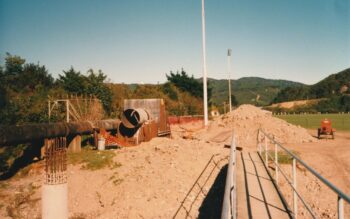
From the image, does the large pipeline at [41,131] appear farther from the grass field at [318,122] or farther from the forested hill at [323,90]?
the forested hill at [323,90]

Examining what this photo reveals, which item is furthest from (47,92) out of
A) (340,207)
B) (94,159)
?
(340,207)

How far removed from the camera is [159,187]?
467 inches

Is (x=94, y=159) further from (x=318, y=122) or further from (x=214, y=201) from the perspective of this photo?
(x=318, y=122)

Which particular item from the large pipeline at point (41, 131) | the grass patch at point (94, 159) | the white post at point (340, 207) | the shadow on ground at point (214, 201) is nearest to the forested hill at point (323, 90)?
the large pipeline at point (41, 131)

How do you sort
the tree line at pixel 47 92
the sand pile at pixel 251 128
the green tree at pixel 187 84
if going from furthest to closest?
the green tree at pixel 187 84
the sand pile at pixel 251 128
the tree line at pixel 47 92

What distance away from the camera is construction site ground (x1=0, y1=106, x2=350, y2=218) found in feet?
33.6

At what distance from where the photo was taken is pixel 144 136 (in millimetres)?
20438

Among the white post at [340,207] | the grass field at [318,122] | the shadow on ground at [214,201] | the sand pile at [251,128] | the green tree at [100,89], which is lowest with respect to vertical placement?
the shadow on ground at [214,201]

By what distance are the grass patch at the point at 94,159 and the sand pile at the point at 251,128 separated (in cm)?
1006

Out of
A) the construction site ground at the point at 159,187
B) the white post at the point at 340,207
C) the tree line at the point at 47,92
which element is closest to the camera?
the white post at the point at 340,207

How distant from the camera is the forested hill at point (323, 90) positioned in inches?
5167

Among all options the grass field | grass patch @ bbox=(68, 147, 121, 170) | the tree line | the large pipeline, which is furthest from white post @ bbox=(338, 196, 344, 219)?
the grass field

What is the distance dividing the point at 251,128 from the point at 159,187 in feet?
58.6

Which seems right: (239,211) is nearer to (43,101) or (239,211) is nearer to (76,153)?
(76,153)
